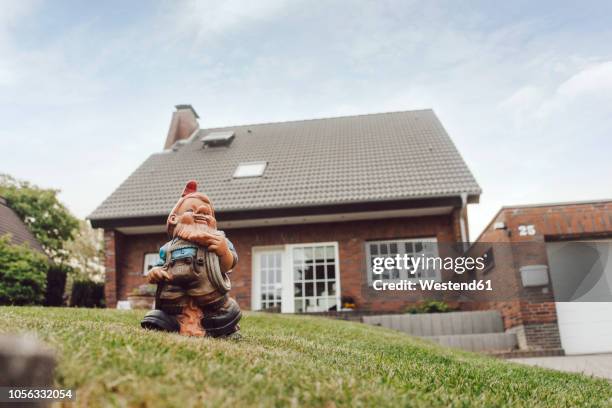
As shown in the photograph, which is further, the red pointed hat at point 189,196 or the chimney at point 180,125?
the chimney at point 180,125

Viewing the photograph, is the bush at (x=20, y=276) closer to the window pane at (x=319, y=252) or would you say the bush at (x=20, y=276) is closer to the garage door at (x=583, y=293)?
the window pane at (x=319, y=252)

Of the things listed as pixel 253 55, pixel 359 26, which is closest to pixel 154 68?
pixel 253 55

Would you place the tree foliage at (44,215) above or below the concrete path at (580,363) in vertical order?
above

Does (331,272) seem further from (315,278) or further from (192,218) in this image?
(192,218)

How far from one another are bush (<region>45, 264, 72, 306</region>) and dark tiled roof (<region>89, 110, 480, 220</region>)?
1757 millimetres

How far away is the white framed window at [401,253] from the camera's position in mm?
13703

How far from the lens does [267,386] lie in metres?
2.52

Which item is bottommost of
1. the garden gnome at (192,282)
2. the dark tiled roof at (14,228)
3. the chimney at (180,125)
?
the garden gnome at (192,282)

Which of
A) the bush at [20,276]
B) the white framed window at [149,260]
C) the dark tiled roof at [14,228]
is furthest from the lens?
the dark tiled roof at [14,228]

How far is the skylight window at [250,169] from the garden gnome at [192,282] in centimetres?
1130

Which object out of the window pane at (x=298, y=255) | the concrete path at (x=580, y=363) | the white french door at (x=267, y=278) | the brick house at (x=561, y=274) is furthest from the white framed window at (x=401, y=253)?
the concrete path at (x=580, y=363)

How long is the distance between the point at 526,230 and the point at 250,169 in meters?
8.50

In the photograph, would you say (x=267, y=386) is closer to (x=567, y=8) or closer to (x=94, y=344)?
(x=94, y=344)

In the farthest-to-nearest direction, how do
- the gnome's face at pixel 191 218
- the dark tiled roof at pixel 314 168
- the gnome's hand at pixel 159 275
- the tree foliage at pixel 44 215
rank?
1. the tree foliage at pixel 44 215
2. the dark tiled roof at pixel 314 168
3. the gnome's face at pixel 191 218
4. the gnome's hand at pixel 159 275
